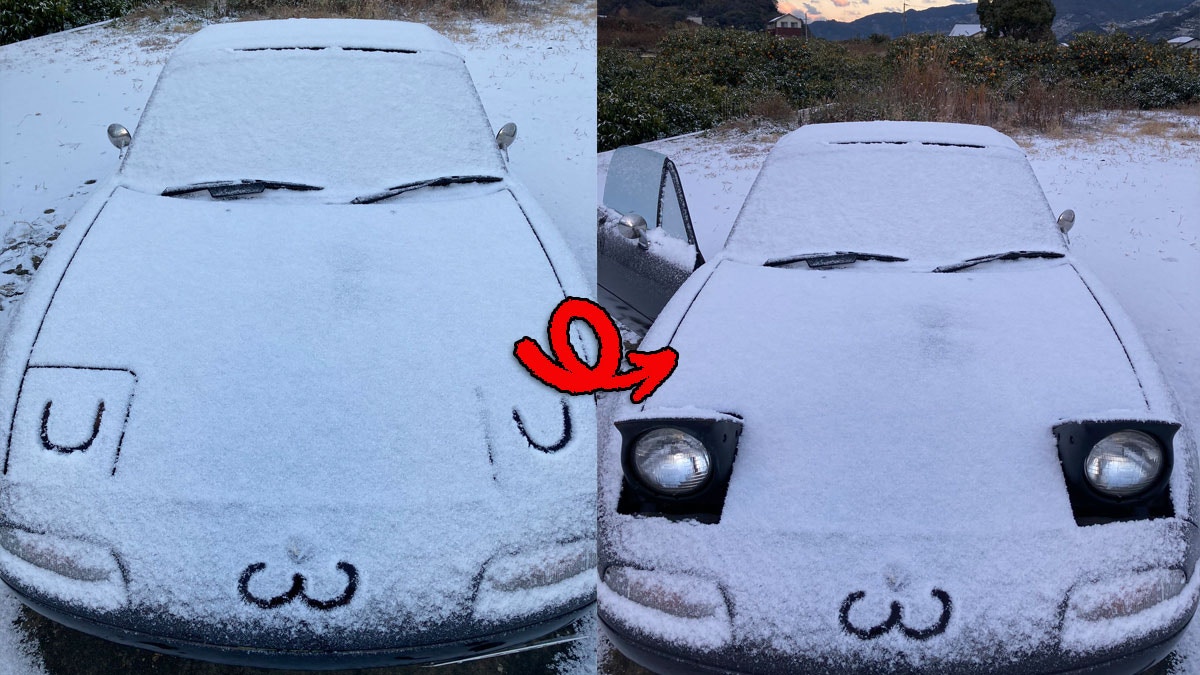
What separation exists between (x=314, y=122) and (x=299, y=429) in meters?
0.98

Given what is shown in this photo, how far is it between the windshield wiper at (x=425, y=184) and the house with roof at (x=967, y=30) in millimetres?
992

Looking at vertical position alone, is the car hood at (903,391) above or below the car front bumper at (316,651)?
above

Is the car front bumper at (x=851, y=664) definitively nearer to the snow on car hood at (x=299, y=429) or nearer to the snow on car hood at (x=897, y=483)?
the snow on car hood at (x=897, y=483)

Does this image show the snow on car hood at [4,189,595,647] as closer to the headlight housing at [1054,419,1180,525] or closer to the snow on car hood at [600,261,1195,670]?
the snow on car hood at [600,261,1195,670]

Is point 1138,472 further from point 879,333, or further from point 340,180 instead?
point 340,180

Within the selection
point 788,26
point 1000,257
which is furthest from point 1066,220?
point 788,26

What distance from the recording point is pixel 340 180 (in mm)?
1896

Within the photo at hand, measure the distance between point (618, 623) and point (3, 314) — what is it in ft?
4.11

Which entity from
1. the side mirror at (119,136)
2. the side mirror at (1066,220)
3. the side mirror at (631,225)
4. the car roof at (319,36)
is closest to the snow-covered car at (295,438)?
the side mirror at (631,225)

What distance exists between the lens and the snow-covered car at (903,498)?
110 centimetres

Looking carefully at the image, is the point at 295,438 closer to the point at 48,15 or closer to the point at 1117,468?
the point at 1117,468

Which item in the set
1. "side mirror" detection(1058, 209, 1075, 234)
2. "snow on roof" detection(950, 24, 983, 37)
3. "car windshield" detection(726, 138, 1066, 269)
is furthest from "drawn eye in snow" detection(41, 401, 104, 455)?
"side mirror" detection(1058, 209, 1075, 234)

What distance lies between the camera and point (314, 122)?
1.98m

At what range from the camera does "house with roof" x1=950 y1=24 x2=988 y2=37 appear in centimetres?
166
